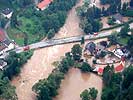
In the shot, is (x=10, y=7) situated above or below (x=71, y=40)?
above

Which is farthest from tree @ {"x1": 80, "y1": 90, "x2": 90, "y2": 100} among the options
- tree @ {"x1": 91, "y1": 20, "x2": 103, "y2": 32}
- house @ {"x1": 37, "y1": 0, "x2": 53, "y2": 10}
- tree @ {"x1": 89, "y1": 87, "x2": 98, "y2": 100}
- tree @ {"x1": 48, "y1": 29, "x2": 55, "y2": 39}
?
house @ {"x1": 37, "y1": 0, "x2": 53, "y2": 10}

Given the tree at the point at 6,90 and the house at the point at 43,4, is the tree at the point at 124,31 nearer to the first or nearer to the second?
the house at the point at 43,4

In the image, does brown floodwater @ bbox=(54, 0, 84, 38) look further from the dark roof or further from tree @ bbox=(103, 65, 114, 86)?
tree @ bbox=(103, 65, 114, 86)

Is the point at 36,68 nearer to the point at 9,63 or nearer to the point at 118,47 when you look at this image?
the point at 9,63

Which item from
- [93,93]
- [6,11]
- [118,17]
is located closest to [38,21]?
[6,11]

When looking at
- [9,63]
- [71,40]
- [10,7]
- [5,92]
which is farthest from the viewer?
[10,7]

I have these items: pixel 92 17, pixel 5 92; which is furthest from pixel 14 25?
pixel 5 92
